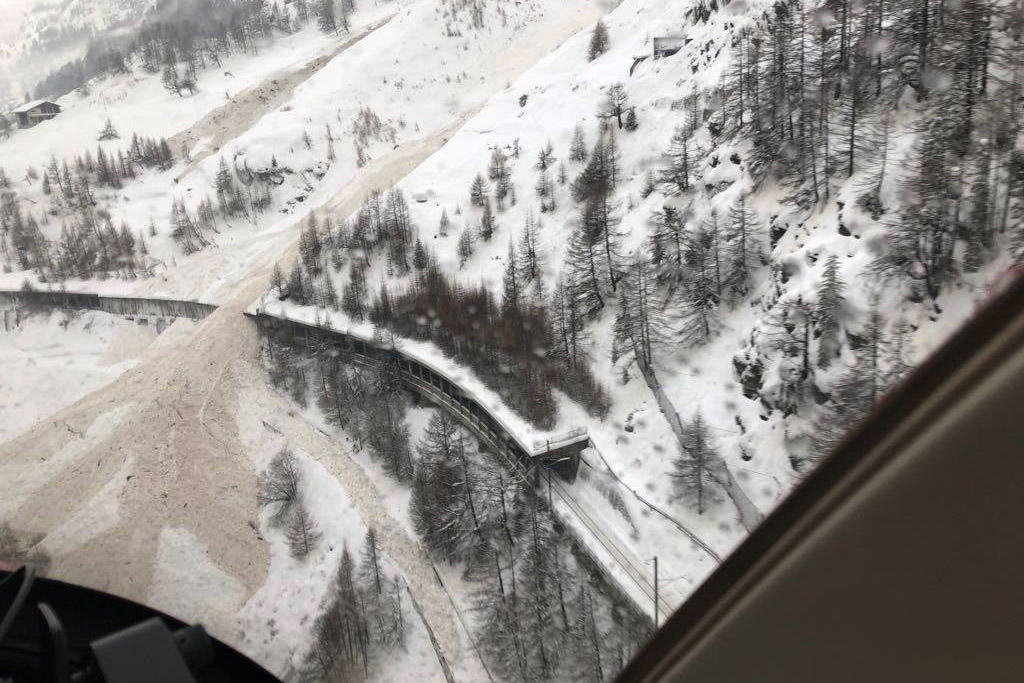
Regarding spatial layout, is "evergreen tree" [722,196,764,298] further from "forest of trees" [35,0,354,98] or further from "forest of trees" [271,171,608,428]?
"forest of trees" [35,0,354,98]

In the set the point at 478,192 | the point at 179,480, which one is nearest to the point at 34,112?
the point at 478,192

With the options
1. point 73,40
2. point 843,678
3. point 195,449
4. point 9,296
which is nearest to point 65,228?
point 9,296

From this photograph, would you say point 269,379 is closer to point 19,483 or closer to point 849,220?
point 19,483

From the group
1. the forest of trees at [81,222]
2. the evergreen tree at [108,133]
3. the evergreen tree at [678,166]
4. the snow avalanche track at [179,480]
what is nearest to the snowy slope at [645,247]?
the evergreen tree at [678,166]

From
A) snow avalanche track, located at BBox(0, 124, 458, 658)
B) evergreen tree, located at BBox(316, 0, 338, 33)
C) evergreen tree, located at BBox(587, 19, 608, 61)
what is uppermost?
evergreen tree, located at BBox(316, 0, 338, 33)

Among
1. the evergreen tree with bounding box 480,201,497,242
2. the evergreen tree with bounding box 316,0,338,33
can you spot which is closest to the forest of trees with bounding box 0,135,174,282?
the evergreen tree with bounding box 480,201,497,242

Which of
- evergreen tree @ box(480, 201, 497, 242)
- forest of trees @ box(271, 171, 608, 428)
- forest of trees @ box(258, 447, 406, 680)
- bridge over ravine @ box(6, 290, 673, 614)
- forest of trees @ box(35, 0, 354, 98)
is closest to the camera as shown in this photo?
bridge over ravine @ box(6, 290, 673, 614)

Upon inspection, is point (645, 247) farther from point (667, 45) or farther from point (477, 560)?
point (667, 45)
